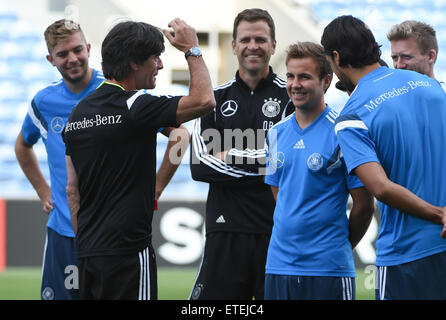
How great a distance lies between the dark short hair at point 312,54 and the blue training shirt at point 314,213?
0.36m

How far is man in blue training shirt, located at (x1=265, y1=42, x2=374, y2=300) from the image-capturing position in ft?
12.0

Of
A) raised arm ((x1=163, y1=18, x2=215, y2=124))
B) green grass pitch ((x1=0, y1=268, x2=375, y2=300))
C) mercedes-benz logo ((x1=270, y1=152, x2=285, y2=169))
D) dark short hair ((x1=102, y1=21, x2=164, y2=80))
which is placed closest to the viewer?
raised arm ((x1=163, y1=18, x2=215, y2=124))

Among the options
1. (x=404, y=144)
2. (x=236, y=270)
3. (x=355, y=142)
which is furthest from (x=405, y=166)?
(x=236, y=270)

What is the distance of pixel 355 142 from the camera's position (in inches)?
127

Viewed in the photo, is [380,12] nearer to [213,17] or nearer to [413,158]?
[213,17]

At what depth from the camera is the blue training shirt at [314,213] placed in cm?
365

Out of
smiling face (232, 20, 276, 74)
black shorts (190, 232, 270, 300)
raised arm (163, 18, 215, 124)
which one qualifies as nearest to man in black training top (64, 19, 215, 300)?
raised arm (163, 18, 215, 124)

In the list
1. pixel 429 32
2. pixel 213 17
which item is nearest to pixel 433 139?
pixel 429 32

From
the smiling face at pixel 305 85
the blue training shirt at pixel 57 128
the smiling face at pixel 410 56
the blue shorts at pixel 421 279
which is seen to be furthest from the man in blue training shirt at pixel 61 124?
the blue shorts at pixel 421 279

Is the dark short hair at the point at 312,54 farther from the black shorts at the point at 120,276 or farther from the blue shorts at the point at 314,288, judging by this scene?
the black shorts at the point at 120,276

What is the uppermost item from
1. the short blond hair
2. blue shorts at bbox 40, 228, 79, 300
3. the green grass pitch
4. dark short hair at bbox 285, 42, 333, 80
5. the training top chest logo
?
the short blond hair

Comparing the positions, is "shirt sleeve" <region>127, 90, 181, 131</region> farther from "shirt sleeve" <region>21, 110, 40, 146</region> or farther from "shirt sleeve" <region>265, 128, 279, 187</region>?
"shirt sleeve" <region>21, 110, 40, 146</region>

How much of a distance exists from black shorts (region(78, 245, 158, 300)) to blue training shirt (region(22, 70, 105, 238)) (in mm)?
1327

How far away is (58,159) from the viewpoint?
4.74 metres
